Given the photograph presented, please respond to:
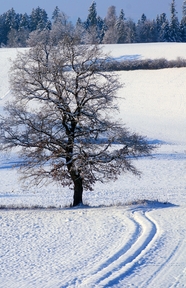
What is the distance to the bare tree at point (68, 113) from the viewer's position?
15078 millimetres

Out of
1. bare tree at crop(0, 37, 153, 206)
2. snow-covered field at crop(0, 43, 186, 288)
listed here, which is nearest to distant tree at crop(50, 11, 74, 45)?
bare tree at crop(0, 37, 153, 206)

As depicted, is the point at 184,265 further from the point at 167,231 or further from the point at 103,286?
the point at 167,231

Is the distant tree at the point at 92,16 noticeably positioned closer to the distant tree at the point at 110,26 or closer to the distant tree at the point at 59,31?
the distant tree at the point at 110,26

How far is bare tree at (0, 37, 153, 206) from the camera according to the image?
15.1 metres

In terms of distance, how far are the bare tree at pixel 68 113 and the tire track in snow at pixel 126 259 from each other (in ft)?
13.1

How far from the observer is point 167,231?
1069 cm

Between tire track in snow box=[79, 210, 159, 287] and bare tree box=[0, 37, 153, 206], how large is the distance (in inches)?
158

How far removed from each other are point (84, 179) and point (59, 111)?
2923 millimetres

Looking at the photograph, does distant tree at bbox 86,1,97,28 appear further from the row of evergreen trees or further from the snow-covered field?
the snow-covered field

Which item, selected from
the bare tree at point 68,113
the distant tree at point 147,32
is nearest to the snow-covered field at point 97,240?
the bare tree at point 68,113

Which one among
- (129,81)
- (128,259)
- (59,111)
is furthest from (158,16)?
(128,259)

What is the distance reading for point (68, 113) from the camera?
15.0 m

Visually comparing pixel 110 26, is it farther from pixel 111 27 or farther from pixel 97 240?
pixel 97 240

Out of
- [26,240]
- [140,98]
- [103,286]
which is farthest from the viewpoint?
[140,98]
